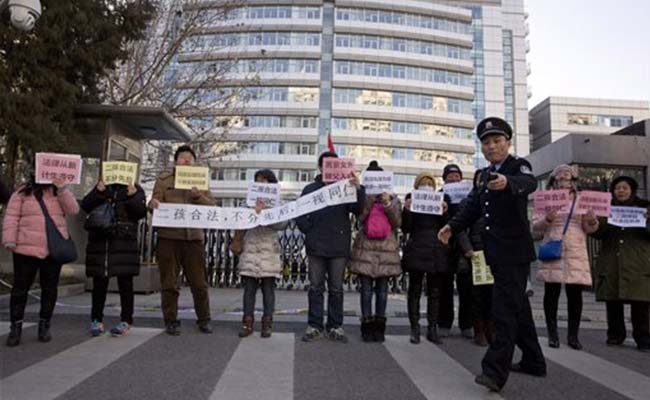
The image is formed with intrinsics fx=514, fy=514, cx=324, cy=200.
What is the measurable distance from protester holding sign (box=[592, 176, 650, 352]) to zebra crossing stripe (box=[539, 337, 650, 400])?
0.93m

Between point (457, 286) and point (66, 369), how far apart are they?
457cm

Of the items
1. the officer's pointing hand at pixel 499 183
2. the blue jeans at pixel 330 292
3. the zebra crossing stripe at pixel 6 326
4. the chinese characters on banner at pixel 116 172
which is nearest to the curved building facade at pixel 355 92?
the zebra crossing stripe at pixel 6 326

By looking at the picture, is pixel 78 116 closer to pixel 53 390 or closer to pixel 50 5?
pixel 50 5

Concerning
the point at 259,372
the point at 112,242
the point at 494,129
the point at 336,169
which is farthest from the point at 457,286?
the point at 112,242

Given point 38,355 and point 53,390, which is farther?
point 38,355

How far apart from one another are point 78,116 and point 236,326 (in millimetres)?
6530

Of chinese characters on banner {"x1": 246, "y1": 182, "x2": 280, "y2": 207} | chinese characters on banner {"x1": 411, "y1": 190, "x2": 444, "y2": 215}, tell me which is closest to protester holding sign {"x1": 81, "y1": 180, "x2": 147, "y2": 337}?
chinese characters on banner {"x1": 246, "y1": 182, "x2": 280, "y2": 207}

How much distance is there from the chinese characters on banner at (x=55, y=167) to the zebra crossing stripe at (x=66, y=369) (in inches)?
71.9

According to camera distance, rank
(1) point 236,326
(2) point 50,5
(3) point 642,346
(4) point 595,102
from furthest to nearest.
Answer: (4) point 595,102, (2) point 50,5, (1) point 236,326, (3) point 642,346

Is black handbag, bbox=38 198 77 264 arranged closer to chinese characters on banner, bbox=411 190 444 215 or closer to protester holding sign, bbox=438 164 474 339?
chinese characters on banner, bbox=411 190 444 215

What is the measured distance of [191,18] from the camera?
1600 centimetres

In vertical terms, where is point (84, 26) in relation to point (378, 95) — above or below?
below

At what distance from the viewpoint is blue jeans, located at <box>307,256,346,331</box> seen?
612 cm

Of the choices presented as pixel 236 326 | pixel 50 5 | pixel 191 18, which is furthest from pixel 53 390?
pixel 191 18
